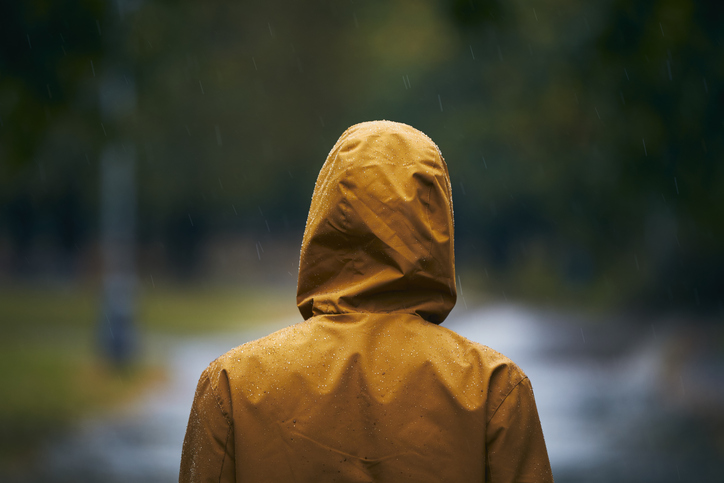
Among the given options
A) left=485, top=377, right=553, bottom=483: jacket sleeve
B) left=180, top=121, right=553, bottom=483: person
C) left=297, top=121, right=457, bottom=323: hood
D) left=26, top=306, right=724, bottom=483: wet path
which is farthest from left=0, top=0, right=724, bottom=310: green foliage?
left=485, top=377, right=553, bottom=483: jacket sleeve

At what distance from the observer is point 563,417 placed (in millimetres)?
10703

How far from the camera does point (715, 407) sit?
36.1ft

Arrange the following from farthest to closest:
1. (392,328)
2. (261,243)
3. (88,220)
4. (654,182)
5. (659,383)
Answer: (261,243)
(88,220)
(659,383)
(654,182)
(392,328)

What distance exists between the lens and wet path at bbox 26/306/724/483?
8.04 m

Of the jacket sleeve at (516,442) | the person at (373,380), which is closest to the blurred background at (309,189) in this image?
the person at (373,380)

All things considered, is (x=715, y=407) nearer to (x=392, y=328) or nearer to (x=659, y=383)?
(x=659, y=383)

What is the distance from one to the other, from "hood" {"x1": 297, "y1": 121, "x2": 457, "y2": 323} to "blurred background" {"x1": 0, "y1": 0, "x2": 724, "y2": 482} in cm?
422

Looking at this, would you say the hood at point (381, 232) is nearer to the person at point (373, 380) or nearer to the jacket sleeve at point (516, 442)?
the person at point (373, 380)

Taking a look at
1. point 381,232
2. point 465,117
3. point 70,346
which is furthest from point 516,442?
point 465,117

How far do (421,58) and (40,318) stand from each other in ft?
62.1

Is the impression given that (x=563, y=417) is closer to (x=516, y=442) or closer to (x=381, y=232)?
(x=516, y=442)

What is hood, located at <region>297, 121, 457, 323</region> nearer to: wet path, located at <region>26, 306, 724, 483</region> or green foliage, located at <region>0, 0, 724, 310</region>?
green foliage, located at <region>0, 0, 724, 310</region>

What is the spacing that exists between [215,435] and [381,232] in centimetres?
67

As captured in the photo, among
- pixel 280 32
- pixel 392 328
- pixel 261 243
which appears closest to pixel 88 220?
pixel 280 32
